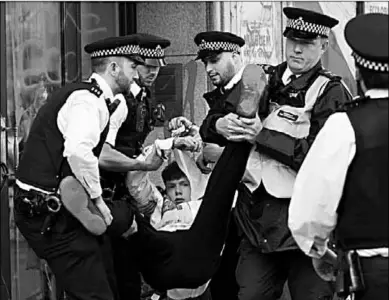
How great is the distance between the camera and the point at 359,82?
5.55 meters

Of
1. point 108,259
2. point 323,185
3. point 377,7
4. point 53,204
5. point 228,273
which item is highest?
point 377,7

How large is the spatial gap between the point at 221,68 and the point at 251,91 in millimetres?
813

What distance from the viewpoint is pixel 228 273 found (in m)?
7.55

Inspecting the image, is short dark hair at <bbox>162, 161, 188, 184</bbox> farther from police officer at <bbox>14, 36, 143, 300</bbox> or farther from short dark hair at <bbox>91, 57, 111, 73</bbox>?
police officer at <bbox>14, 36, 143, 300</bbox>

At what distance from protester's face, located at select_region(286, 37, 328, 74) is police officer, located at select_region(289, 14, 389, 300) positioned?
1216 millimetres

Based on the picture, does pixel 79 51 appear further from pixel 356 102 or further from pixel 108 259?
pixel 356 102

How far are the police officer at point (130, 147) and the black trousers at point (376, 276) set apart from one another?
6.24 feet

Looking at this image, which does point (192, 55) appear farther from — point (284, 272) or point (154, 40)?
point (284, 272)

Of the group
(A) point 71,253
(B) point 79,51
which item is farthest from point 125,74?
(B) point 79,51

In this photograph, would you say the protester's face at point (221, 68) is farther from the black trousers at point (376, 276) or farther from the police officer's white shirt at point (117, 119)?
the black trousers at point (376, 276)

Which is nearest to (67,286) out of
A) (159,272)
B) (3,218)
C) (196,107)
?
(159,272)

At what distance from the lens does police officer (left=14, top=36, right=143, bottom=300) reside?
632cm

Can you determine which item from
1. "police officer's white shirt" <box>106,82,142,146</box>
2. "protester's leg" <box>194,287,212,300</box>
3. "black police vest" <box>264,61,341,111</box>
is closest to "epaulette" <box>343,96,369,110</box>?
"black police vest" <box>264,61,341,111</box>

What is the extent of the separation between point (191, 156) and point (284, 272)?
119cm
